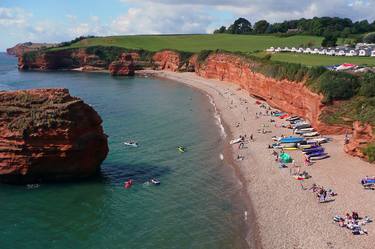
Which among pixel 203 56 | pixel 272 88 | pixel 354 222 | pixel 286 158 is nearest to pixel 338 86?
pixel 286 158

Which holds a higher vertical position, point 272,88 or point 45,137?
point 45,137

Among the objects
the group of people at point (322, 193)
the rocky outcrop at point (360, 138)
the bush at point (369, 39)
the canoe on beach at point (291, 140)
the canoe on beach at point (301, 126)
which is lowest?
the group of people at point (322, 193)

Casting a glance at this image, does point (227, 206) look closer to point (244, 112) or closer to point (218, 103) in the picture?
point (244, 112)

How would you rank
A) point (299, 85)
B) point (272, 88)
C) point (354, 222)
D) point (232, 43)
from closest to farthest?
point (354, 222) < point (299, 85) < point (272, 88) < point (232, 43)

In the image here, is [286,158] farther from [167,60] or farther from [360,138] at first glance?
[167,60]

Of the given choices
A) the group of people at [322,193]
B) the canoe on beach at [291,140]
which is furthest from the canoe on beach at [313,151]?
the group of people at [322,193]

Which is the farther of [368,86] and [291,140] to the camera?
[368,86]

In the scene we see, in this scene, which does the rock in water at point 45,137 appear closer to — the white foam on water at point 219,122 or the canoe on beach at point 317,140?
the white foam on water at point 219,122
